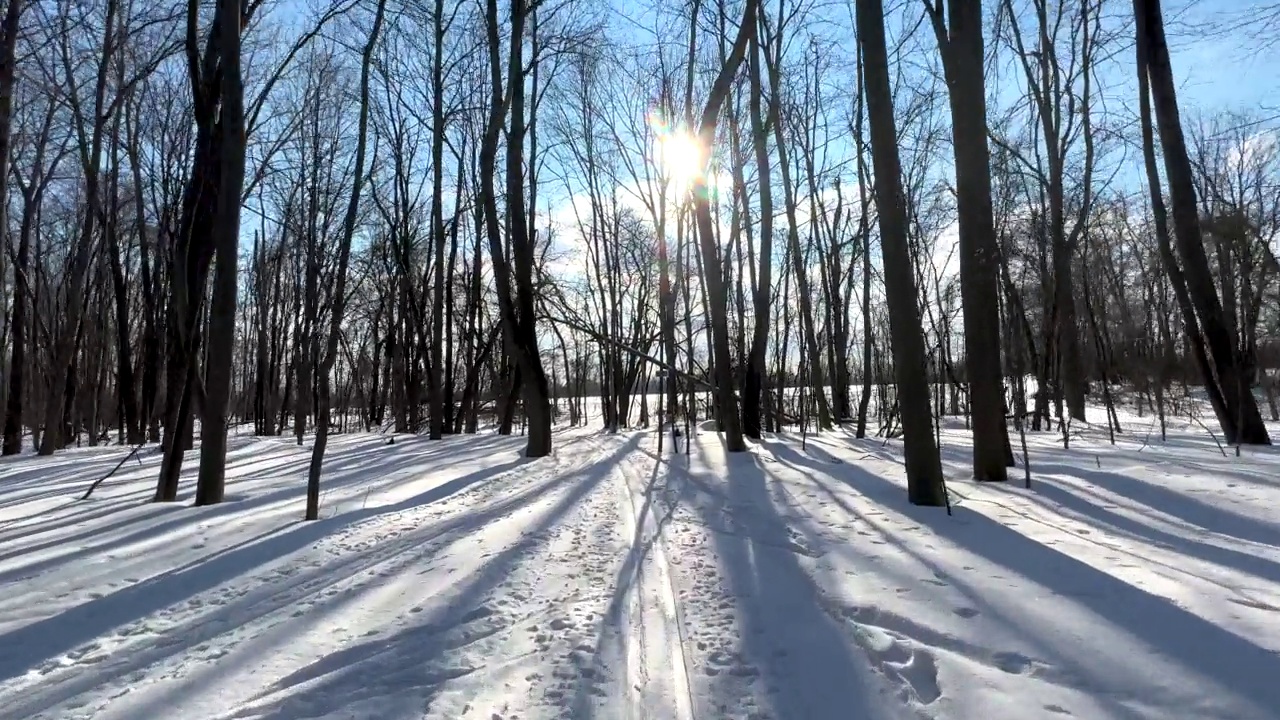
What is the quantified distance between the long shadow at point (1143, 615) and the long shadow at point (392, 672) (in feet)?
6.59

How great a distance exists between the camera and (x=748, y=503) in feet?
19.4

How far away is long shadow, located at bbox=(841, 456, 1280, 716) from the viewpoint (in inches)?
87.2

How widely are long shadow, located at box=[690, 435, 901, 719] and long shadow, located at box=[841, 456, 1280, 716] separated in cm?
81

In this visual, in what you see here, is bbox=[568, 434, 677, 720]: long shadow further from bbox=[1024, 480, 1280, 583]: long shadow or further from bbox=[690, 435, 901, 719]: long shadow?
bbox=[1024, 480, 1280, 583]: long shadow

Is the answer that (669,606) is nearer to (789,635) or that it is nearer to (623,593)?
(623,593)

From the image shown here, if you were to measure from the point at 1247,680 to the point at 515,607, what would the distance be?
2.62 m

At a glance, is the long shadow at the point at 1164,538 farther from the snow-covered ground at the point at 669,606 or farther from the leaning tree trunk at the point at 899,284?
the leaning tree trunk at the point at 899,284

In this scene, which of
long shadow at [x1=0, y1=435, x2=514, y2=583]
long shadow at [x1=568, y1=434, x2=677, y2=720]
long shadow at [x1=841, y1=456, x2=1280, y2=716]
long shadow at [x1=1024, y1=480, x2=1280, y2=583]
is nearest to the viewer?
long shadow at [x1=841, y1=456, x2=1280, y2=716]

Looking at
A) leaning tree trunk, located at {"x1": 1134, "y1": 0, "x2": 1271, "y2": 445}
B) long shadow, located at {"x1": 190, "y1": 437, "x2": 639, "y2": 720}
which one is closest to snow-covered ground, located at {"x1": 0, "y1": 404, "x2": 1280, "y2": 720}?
long shadow, located at {"x1": 190, "y1": 437, "x2": 639, "y2": 720}

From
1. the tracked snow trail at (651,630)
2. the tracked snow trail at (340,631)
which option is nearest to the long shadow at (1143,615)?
the tracked snow trail at (651,630)

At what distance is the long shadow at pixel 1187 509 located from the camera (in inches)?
160

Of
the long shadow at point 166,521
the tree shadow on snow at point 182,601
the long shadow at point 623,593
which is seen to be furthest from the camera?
the long shadow at point 166,521

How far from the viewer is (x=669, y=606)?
3244 millimetres

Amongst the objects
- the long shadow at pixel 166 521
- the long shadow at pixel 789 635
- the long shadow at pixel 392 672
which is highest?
the long shadow at pixel 166 521
